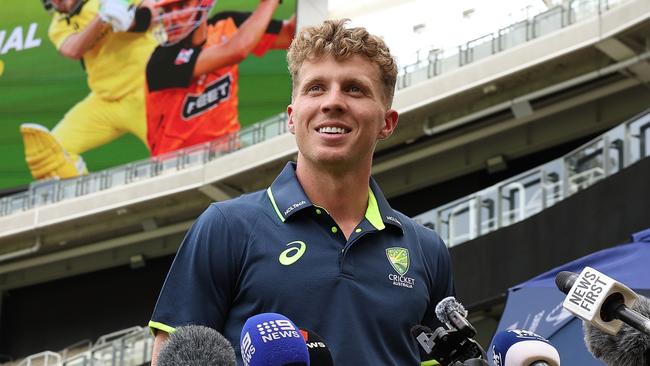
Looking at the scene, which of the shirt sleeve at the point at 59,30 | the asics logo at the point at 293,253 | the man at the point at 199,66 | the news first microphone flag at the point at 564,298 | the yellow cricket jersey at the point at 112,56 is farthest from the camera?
the shirt sleeve at the point at 59,30

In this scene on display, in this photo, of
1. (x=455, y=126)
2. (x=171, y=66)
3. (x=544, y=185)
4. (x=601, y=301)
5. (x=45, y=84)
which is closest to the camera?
(x=601, y=301)

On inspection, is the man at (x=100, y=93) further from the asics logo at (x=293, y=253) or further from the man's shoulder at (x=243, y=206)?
the asics logo at (x=293, y=253)

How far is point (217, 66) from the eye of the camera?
3741cm

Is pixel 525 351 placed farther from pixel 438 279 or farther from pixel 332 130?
pixel 332 130

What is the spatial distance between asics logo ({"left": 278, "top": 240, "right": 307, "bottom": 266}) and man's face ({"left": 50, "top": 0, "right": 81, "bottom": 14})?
36.8 metres

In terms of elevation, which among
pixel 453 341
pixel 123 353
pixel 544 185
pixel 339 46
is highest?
pixel 339 46

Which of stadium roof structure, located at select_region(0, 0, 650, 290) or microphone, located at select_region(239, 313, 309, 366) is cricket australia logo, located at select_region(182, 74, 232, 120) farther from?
microphone, located at select_region(239, 313, 309, 366)

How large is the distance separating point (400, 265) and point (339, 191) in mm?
294

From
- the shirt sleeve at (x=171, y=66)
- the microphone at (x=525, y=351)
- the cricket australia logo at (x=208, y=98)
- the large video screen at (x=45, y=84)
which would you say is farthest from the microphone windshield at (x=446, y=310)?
the shirt sleeve at (x=171, y=66)

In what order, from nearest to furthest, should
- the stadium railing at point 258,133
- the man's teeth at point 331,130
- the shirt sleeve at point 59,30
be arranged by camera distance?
the man's teeth at point 331,130
the stadium railing at point 258,133
the shirt sleeve at point 59,30

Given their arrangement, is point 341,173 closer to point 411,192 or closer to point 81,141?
point 411,192

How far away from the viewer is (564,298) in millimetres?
8328

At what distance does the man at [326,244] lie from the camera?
413cm

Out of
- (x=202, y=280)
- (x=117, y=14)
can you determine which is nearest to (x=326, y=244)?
(x=202, y=280)
